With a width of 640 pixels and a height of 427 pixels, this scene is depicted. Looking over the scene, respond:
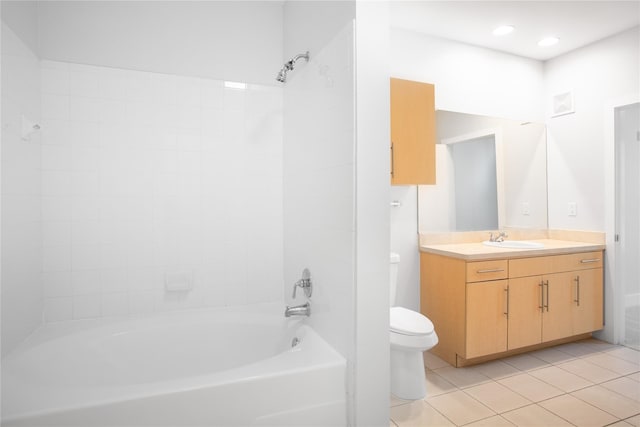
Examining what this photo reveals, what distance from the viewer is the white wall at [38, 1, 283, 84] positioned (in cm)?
199

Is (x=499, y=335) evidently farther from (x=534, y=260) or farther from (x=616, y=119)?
(x=616, y=119)

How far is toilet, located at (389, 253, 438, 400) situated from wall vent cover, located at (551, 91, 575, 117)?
2.49 metres

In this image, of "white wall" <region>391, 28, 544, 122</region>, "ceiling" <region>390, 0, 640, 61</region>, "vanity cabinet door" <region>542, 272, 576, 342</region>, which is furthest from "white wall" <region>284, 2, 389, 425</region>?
"vanity cabinet door" <region>542, 272, 576, 342</region>

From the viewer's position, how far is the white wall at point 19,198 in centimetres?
157

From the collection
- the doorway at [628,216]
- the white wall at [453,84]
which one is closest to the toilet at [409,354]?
the white wall at [453,84]

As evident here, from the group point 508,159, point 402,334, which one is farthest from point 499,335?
point 508,159

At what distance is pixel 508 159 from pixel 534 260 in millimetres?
1039

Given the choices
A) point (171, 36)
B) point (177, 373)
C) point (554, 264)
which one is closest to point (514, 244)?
point (554, 264)

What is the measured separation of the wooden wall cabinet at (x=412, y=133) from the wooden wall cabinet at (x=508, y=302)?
2.23 feet

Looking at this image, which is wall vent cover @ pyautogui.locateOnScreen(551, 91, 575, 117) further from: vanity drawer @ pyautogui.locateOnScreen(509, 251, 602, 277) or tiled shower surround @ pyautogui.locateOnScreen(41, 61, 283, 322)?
tiled shower surround @ pyautogui.locateOnScreen(41, 61, 283, 322)

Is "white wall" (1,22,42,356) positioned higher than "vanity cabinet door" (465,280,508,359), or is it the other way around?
"white wall" (1,22,42,356)

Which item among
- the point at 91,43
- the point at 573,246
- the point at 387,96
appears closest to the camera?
the point at 387,96

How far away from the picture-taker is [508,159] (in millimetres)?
3375

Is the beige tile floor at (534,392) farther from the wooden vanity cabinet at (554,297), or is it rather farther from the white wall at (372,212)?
the white wall at (372,212)
